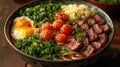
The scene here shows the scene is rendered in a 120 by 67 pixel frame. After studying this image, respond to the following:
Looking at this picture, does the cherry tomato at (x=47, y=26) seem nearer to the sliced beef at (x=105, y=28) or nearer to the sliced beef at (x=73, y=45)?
the sliced beef at (x=73, y=45)

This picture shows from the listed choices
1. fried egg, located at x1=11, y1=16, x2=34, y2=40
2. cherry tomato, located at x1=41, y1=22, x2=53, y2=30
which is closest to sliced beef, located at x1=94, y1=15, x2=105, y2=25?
cherry tomato, located at x1=41, y1=22, x2=53, y2=30

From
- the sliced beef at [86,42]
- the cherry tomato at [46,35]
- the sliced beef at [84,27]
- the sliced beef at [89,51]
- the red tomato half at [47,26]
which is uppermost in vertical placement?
the red tomato half at [47,26]

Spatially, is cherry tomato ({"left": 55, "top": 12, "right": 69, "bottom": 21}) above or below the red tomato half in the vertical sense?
above

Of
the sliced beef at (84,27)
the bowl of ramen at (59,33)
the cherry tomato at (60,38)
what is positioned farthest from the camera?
the sliced beef at (84,27)

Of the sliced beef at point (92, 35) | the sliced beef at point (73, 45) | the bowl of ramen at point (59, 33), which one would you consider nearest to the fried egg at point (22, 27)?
the bowl of ramen at point (59, 33)

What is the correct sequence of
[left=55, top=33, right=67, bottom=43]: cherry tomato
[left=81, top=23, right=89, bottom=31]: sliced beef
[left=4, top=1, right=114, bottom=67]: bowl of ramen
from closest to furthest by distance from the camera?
1. [left=4, top=1, right=114, bottom=67]: bowl of ramen
2. [left=55, top=33, right=67, bottom=43]: cherry tomato
3. [left=81, top=23, right=89, bottom=31]: sliced beef

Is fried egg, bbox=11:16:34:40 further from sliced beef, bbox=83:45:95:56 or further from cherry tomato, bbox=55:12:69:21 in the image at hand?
sliced beef, bbox=83:45:95:56

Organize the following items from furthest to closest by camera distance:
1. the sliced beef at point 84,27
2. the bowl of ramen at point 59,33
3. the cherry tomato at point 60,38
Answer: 1. the sliced beef at point 84,27
2. the cherry tomato at point 60,38
3. the bowl of ramen at point 59,33

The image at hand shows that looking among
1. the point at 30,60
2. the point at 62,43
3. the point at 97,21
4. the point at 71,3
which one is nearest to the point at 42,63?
the point at 30,60

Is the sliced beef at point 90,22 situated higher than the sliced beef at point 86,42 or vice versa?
the sliced beef at point 90,22

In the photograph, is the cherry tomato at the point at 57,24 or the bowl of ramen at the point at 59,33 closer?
the bowl of ramen at the point at 59,33
